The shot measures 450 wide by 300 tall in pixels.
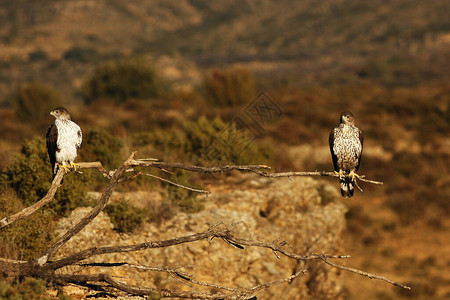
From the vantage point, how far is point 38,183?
33.9 ft

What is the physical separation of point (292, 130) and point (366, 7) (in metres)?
87.7

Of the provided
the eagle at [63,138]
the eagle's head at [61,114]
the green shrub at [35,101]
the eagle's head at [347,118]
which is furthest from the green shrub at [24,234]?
the green shrub at [35,101]

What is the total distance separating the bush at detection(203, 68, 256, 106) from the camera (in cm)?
3131

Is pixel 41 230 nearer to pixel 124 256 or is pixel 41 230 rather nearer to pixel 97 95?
pixel 124 256

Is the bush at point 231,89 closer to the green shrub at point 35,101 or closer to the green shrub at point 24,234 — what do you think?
the green shrub at point 35,101

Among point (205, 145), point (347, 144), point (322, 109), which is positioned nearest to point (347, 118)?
point (347, 144)

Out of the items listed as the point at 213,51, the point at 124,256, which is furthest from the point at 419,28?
the point at 124,256

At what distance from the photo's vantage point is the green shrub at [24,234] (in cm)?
809

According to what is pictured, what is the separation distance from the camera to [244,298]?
24.5 ft

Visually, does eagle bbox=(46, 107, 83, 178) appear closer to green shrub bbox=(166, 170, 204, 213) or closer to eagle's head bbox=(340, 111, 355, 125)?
green shrub bbox=(166, 170, 204, 213)

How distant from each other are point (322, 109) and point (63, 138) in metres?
21.6

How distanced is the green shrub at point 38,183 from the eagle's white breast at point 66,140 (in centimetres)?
233

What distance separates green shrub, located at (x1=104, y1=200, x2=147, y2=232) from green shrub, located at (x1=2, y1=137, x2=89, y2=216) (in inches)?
24.9

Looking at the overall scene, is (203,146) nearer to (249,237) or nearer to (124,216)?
(249,237)
